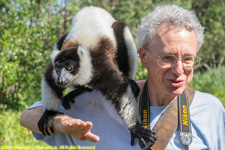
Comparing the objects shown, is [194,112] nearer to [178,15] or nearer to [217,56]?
[178,15]

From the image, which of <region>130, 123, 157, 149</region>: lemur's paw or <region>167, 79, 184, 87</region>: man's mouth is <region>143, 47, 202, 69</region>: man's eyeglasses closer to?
<region>167, 79, 184, 87</region>: man's mouth

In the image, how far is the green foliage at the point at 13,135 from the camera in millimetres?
4504

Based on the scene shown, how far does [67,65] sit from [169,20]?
1.48 m

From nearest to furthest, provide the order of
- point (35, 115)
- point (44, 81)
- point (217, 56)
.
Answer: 1. point (35, 115)
2. point (44, 81)
3. point (217, 56)

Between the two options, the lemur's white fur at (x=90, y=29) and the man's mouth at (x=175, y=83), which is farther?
the lemur's white fur at (x=90, y=29)

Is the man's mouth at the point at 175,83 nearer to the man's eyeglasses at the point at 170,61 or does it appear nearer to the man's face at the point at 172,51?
the man's face at the point at 172,51

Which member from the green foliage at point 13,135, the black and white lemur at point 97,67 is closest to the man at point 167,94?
the black and white lemur at point 97,67

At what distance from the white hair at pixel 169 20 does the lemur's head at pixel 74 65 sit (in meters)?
1.09

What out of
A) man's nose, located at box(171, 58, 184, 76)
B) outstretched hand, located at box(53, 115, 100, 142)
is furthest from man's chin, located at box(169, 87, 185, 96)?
outstretched hand, located at box(53, 115, 100, 142)

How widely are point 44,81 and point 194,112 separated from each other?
165 centimetres

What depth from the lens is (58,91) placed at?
2777 millimetres

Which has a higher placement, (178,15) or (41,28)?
(178,15)

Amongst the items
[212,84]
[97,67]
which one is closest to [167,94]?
[97,67]

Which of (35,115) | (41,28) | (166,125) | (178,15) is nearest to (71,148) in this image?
(35,115)
